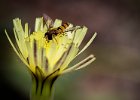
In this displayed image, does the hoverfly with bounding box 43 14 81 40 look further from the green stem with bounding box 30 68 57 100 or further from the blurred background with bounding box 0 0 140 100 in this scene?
the blurred background with bounding box 0 0 140 100

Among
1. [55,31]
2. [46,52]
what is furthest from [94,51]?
[46,52]

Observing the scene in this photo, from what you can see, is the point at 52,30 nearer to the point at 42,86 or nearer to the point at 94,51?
the point at 42,86

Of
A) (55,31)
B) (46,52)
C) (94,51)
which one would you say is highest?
(94,51)

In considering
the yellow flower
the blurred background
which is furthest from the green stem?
the blurred background

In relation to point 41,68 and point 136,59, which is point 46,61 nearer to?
point 41,68

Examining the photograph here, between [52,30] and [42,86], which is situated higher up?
[52,30]

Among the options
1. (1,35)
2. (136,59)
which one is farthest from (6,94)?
(136,59)

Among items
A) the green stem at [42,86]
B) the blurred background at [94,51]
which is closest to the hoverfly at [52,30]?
the green stem at [42,86]

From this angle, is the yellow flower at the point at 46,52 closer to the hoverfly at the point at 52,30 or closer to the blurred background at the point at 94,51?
the hoverfly at the point at 52,30
